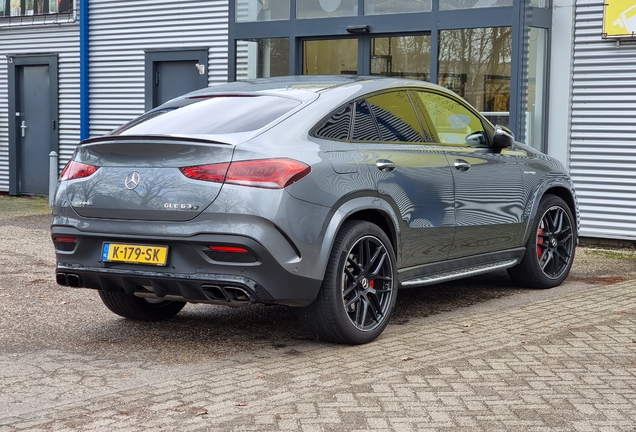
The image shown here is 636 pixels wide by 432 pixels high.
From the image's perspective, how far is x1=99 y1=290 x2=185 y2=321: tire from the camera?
676cm

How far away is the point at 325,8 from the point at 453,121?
6.07 meters

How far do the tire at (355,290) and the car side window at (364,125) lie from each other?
0.62 m

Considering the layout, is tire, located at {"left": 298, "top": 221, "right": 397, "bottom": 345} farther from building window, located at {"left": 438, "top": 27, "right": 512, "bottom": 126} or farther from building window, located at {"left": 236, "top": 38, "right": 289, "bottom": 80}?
building window, located at {"left": 236, "top": 38, "right": 289, "bottom": 80}

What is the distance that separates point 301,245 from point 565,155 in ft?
22.2

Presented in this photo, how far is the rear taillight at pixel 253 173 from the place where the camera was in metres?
5.62

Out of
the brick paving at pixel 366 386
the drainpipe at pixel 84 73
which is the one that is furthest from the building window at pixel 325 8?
the brick paving at pixel 366 386

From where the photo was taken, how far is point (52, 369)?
18.3 feet

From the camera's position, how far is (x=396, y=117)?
22.6 ft

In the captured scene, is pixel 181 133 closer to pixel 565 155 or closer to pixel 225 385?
pixel 225 385

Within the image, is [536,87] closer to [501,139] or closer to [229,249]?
[501,139]

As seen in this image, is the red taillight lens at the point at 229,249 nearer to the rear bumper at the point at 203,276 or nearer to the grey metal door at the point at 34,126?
the rear bumper at the point at 203,276

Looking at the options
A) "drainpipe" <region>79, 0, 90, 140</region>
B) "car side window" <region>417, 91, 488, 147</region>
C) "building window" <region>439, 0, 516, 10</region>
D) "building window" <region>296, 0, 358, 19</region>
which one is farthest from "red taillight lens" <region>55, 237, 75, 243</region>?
"drainpipe" <region>79, 0, 90, 140</region>

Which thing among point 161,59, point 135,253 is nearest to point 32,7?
point 161,59

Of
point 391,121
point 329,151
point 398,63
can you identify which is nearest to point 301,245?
point 329,151
